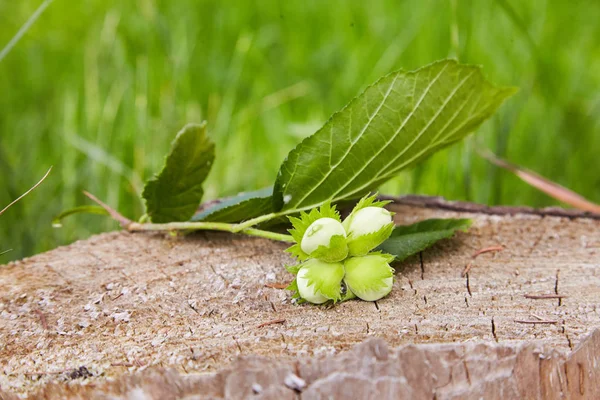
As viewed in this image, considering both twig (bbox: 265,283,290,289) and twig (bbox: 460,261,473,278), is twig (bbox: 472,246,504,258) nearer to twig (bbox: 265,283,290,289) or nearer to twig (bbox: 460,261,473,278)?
twig (bbox: 460,261,473,278)

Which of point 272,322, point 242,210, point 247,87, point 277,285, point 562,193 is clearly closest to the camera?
point 272,322

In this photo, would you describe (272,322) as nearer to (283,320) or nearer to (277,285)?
(283,320)

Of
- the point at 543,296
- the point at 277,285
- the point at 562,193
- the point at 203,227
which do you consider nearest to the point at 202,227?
the point at 203,227

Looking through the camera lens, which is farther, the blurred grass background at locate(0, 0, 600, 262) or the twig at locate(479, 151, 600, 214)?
the blurred grass background at locate(0, 0, 600, 262)

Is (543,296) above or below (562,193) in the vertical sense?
below

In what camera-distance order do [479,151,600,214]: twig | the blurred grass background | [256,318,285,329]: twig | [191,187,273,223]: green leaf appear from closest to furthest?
[256,318,285,329]: twig, [191,187,273,223]: green leaf, [479,151,600,214]: twig, the blurred grass background

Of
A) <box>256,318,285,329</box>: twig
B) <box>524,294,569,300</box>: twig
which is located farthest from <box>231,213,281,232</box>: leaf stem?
<box>524,294,569,300</box>: twig

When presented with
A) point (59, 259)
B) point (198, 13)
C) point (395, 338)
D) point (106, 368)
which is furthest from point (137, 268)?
point (198, 13)

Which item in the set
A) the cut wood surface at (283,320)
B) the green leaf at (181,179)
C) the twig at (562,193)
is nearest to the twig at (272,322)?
the cut wood surface at (283,320)
